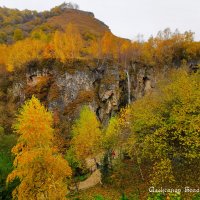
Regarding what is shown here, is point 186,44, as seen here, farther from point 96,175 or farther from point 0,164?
point 0,164

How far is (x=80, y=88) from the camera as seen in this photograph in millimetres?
57312

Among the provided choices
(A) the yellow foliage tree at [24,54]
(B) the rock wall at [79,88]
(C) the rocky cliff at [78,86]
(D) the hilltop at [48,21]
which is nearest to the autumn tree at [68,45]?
(A) the yellow foliage tree at [24,54]

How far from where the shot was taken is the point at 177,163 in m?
22.6

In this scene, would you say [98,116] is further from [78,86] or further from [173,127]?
[173,127]

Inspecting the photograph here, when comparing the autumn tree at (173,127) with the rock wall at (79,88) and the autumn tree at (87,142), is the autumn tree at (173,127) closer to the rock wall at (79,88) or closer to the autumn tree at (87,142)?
the autumn tree at (87,142)

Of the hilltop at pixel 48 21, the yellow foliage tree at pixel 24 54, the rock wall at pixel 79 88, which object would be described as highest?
the hilltop at pixel 48 21

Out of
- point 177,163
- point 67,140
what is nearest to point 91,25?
→ point 67,140

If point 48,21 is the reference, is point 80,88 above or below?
below

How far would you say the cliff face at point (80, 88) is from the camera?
56375mm

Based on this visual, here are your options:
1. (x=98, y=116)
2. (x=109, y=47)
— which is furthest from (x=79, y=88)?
(x=109, y=47)

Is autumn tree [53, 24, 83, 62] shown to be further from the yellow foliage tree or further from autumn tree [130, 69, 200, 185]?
autumn tree [130, 69, 200, 185]

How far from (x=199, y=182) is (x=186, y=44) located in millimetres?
48936

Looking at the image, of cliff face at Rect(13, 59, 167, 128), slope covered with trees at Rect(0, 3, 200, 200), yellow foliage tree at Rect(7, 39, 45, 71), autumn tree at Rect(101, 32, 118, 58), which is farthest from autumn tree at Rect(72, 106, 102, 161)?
autumn tree at Rect(101, 32, 118, 58)

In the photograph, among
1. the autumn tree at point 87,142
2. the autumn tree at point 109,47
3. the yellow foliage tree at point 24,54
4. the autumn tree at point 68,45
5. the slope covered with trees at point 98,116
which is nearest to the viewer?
the slope covered with trees at point 98,116
